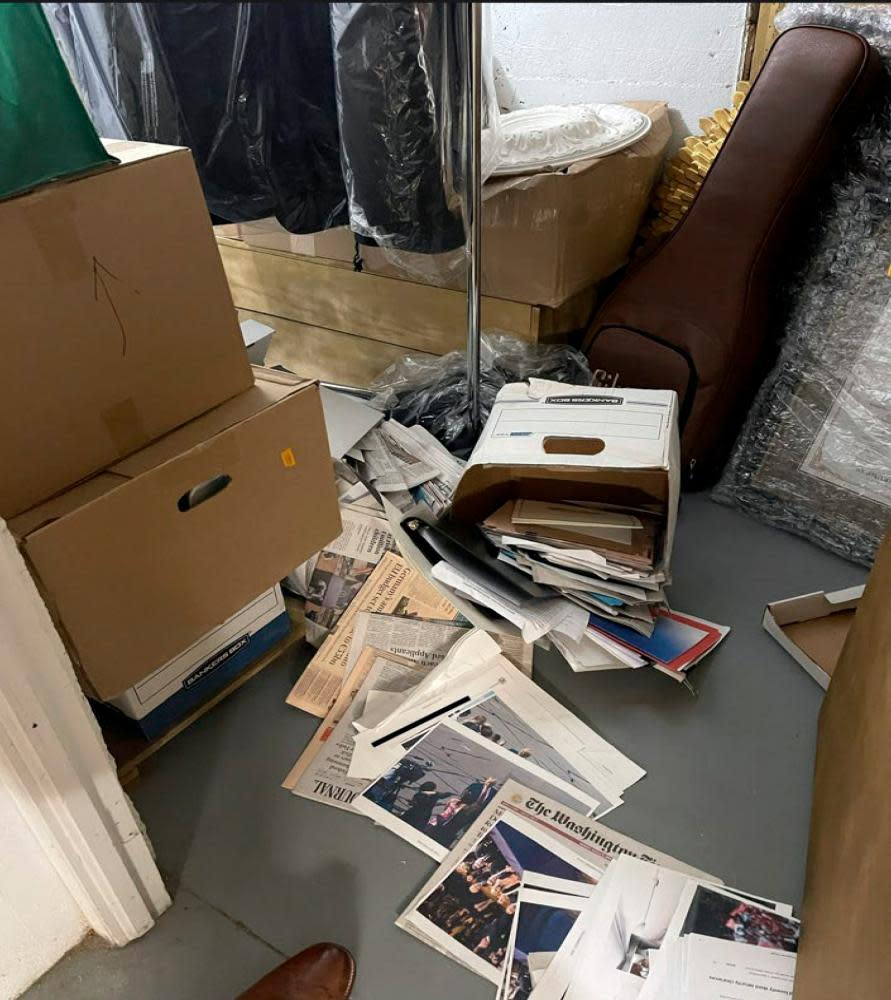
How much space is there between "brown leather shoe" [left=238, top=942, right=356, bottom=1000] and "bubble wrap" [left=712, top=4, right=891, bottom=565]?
116 cm

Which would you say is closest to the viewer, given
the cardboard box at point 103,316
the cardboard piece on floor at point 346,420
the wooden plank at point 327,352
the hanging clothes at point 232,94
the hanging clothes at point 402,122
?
the cardboard box at point 103,316

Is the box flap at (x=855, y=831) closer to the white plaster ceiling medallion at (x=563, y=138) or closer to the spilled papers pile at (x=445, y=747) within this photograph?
the spilled papers pile at (x=445, y=747)

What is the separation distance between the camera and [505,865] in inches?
41.1

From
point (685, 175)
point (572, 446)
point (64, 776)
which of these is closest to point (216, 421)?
point (64, 776)

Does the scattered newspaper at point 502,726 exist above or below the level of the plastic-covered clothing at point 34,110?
below

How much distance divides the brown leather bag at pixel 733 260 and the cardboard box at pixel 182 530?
817 mm

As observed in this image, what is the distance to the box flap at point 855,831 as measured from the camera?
0.70m

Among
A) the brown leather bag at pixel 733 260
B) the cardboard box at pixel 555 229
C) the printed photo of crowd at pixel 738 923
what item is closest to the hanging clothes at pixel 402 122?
the cardboard box at pixel 555 229

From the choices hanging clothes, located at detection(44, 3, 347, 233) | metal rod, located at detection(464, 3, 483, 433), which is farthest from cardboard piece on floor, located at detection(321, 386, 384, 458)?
hanging clothes, located at detection(44, 3, 347, 233)

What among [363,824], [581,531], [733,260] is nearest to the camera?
[363,824]

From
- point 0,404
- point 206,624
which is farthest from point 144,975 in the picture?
point 0,404

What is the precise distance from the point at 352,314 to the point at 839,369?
111 cm

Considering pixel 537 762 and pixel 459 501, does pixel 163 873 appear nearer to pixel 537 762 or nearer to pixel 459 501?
pixel 537 762

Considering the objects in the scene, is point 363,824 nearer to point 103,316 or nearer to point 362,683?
point 362,683
